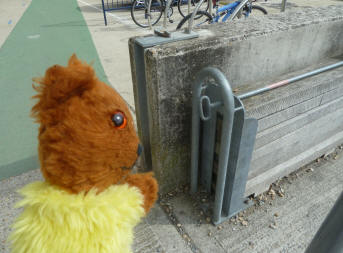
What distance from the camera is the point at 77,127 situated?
3.05 feet

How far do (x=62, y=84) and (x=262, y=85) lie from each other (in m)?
1.67

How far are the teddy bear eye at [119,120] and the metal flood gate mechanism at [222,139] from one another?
729 mm

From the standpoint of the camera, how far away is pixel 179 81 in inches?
73.3

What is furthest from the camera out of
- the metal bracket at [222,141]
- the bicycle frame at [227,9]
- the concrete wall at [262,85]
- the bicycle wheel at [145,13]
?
the bicycle wheel at [145,13]

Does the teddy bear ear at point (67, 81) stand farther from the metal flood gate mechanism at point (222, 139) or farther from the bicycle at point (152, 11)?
the bicycle at point (152, 11)

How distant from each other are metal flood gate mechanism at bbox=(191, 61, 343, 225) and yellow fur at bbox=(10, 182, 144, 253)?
0.87m

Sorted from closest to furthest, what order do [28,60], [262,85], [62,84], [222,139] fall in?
1. [62,84]
2. [222,139]
3. [262,85]
4. [28,60]

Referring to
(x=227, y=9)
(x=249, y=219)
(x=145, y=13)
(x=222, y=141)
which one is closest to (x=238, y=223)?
(x=249, y=219)

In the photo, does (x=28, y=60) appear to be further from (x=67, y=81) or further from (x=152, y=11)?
(x=152, y=11)

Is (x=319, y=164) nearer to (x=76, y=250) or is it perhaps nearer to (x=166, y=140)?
(x=166, y=140)

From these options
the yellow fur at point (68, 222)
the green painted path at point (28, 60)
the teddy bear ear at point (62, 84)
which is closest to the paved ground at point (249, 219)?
the green painted path at point (28, 60)

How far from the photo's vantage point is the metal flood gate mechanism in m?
1.63

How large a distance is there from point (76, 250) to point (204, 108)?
127 cm

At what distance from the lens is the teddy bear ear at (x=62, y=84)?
924 millimetres
